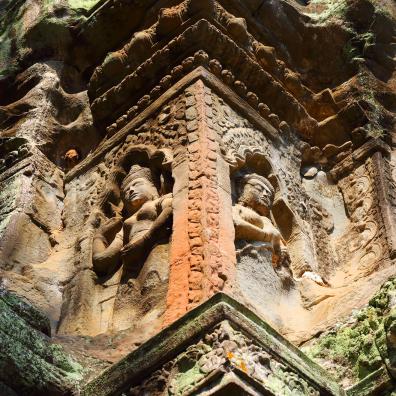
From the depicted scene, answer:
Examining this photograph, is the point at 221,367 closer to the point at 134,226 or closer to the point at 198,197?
the point at 198,197

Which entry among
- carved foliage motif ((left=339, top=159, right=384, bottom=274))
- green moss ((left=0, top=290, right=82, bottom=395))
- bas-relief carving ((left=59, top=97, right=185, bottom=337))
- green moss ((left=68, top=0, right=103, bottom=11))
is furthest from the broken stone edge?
green moss ((left=68, top=0, right=103, bottom=11))

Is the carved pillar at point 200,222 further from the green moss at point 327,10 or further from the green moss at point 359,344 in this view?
the green moss at point 327,10

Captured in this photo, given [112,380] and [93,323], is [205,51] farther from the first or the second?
[112,380]

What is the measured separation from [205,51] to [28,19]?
275 cm

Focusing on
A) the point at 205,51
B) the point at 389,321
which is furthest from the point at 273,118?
the point at 389,321

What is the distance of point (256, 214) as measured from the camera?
667 centimetres

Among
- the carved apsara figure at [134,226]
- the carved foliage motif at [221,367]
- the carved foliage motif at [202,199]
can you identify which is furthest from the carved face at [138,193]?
the carved foliage motif at [221,367]

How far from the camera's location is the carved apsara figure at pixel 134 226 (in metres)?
6.34

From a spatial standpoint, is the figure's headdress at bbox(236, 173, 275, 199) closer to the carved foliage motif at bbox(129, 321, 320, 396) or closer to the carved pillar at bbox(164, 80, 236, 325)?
the carved pillar at bbox(164, 80, 236, 325)

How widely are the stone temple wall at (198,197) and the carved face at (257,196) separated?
0.02 metres

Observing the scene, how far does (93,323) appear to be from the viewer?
634 centimetres

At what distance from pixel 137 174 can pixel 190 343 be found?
7.86 feet

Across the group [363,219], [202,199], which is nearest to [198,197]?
[202,199]

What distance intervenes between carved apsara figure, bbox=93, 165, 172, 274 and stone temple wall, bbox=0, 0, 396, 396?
0.05ft
